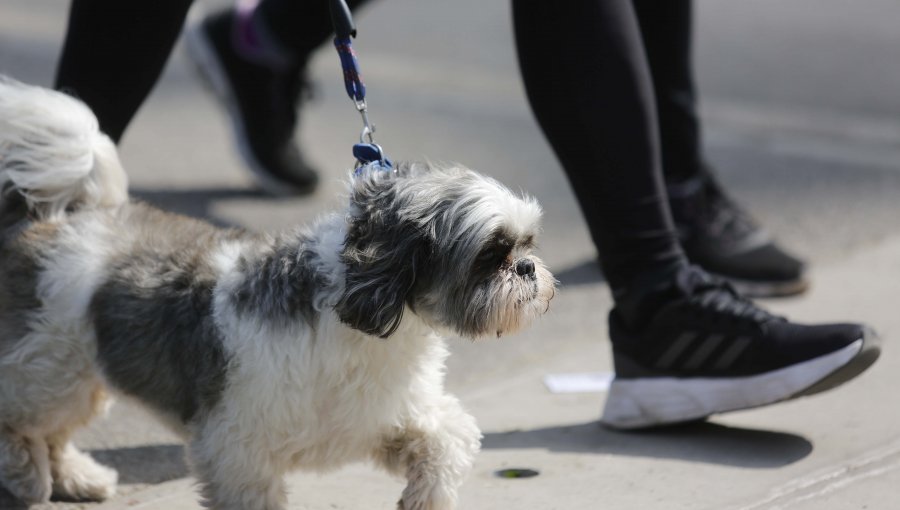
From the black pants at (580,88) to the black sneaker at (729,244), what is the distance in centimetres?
130

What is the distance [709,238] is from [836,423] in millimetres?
1410

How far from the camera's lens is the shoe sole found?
377 centimetres

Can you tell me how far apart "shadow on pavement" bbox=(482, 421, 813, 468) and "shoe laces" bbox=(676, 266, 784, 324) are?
35cm

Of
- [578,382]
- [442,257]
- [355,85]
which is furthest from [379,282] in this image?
[578,382]

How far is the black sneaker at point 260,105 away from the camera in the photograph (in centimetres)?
601

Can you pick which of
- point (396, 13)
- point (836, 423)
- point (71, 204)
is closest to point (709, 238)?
point (836, 423)

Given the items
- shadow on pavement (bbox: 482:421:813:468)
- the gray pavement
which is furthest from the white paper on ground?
shadow on pavement (bbox: 482:421:813:468)

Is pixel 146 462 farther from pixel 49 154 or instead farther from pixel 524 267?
pixel 524 267

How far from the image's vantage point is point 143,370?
329 cm

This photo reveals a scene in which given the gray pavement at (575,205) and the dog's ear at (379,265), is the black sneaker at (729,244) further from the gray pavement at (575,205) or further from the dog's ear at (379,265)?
the dog's ear at (379,265)

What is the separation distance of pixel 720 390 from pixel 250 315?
4.90 feet

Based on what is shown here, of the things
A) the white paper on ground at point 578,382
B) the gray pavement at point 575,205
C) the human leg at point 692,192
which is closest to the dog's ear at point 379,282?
the gray pavement at point 575,205

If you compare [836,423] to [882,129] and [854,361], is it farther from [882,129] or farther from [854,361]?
[882,129]

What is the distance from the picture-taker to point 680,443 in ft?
12.9
